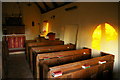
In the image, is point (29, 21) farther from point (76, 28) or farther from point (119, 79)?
point (119, 79)

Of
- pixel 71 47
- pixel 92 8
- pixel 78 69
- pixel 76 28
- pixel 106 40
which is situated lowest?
pixel 78 69

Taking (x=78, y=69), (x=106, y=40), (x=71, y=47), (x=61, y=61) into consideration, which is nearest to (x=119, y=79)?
(x=106, y=40)

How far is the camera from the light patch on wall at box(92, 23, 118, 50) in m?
2.57

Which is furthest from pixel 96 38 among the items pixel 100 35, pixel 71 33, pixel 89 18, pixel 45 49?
pixel 45 49

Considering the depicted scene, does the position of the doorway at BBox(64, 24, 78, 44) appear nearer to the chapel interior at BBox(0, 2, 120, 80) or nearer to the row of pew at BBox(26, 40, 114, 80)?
the chapel interior at BBox(0, 2, 120, 80)

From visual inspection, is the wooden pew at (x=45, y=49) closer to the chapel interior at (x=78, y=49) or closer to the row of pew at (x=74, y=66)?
the chapel interior at (x=78, y=49)

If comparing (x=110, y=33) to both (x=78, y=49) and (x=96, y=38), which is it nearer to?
(x=96, y=38)

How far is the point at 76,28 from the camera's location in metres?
3.93

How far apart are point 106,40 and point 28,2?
21.5 ft

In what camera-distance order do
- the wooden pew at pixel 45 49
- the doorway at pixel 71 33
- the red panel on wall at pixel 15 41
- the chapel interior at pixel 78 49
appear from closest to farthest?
the chapel interior at pixel 78 49 → the wooden pew at pixel 45 49 → the doorway at pixel 71 33 → the red panel on wall at pixel 15 41

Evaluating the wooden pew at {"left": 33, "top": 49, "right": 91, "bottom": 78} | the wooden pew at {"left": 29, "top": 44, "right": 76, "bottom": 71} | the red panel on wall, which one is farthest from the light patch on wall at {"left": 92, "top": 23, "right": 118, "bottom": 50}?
the red panel on wall

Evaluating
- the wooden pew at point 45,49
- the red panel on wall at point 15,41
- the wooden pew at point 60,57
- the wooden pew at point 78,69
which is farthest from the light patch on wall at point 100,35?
the red panel on wall at point 15,41

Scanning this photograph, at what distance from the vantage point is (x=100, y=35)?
2932 millimetres

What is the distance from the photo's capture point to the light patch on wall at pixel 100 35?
8.42 feet
